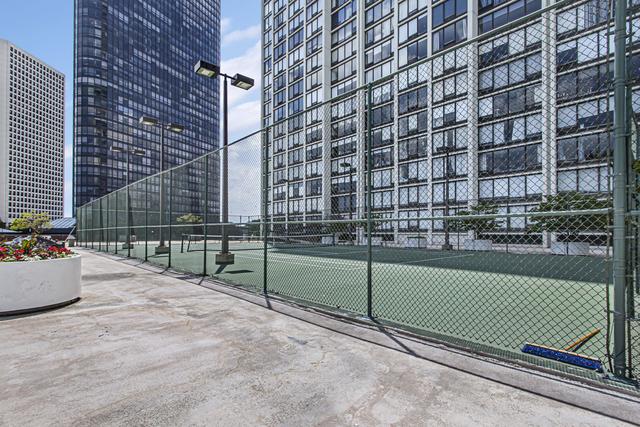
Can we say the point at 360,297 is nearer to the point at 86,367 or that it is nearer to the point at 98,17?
the point at 86,367

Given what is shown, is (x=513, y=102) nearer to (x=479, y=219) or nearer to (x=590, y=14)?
(x=590, y=14)

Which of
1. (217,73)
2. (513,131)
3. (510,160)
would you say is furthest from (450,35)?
(217,73)

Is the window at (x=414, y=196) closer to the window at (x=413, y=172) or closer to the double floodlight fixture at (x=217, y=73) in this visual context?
the window at (x=413, y=172)

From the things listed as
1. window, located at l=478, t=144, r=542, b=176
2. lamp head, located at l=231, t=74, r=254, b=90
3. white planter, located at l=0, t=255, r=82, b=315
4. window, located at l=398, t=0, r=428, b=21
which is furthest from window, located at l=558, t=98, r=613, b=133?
window, located at l=398, t=0, r=428, b=21

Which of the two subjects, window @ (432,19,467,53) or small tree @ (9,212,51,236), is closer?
window @ (432,19,467,53)

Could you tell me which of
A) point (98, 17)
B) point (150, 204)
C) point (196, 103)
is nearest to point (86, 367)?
point (150, 204)

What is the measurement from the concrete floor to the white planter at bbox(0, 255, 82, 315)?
1.92 ft

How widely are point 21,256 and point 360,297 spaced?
6.19 metres

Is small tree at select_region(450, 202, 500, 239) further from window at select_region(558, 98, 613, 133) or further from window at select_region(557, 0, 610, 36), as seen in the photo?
window at select_region(557, 0, 610, 36)

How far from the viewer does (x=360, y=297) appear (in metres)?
7.29

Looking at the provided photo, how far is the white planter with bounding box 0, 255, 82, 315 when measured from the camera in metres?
5.48

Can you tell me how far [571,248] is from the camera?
1877 cm

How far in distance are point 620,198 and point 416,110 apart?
29.6 meters

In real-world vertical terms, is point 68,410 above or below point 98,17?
below
